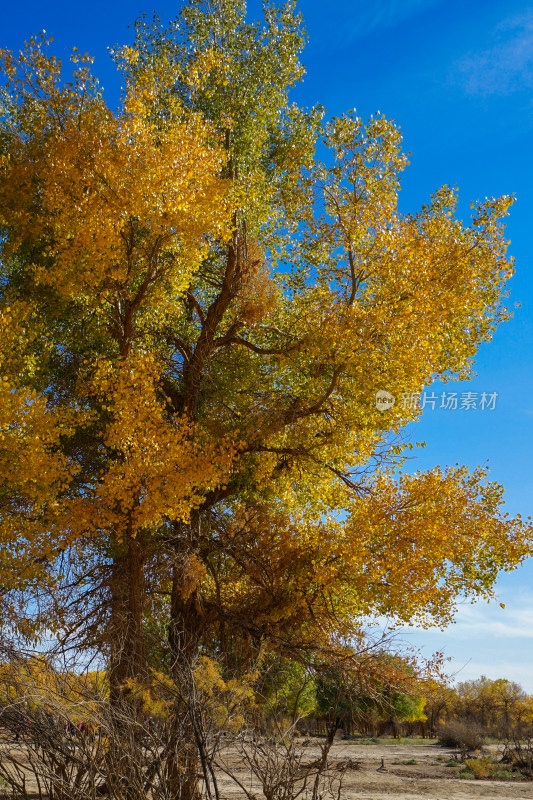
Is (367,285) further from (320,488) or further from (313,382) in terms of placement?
(320,488)

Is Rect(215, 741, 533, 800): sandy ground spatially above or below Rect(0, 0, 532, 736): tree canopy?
below

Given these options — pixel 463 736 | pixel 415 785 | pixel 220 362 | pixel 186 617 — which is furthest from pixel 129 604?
pixel 463 736

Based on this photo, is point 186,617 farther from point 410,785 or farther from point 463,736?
point 463,736

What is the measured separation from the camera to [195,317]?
1914 centimetres

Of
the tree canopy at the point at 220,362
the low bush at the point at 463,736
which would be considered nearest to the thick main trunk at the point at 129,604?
the tree canopy at the point at 220,362

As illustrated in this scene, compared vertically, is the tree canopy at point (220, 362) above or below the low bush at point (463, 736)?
above

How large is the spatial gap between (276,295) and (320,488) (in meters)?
4.56

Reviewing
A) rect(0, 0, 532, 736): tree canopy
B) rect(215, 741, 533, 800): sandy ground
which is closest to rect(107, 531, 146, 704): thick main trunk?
rect(0, 0, 532, 736): tree canopy

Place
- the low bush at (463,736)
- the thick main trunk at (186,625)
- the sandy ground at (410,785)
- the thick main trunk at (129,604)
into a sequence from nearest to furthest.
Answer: the thick main trunk at (186,625) < the thick main trunk at (129,604) < the sandy ground at (410,785) < the low bush at (463,736)

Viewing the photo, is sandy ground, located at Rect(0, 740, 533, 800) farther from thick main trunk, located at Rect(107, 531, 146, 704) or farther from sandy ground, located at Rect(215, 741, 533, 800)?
thick main trunk, located at Rect(107, 531, 146, 704)

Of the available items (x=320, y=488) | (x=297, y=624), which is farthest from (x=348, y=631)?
(x=320, y=488)

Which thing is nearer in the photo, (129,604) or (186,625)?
(129,604)

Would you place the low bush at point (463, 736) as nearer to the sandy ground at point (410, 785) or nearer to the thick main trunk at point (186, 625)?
the sandy ground at point (410, 785)

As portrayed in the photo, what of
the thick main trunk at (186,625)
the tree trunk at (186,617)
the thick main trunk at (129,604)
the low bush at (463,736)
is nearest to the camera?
the thick main trunk at (186,625)
